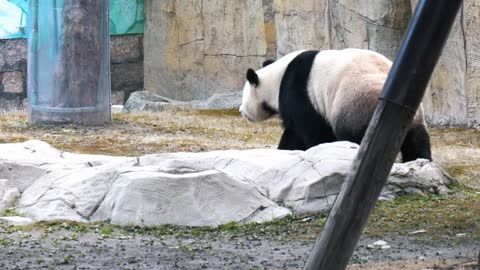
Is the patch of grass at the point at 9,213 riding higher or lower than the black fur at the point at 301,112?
lower

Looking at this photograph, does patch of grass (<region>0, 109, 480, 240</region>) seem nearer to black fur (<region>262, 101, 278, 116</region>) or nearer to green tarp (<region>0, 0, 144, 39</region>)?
black fur (<region>262, 101, 278, 116</region>)

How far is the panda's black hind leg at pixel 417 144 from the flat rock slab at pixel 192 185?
15.6 inches

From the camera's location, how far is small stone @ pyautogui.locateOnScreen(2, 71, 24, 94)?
1645cm

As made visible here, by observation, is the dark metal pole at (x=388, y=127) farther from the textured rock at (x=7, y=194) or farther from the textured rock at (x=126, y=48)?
the textured rock at (x=126, y=48)

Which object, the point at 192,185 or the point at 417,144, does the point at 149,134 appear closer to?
the point at 417,144

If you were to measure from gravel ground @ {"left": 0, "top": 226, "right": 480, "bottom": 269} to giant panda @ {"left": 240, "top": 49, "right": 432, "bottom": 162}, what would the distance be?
1.94 m

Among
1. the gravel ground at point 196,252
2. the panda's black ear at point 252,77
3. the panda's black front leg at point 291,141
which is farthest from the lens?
the panda's black ear at point 252,77

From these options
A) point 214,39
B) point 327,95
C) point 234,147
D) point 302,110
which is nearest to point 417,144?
point 327,95

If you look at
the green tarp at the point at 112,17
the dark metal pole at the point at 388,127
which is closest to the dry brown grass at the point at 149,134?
the green tarp at the point at 112,17

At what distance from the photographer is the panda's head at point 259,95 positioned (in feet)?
30.6

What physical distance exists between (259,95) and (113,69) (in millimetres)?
7897

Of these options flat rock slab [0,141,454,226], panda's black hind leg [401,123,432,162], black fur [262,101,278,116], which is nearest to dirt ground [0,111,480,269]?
flat rock slab [0,141,454,226]

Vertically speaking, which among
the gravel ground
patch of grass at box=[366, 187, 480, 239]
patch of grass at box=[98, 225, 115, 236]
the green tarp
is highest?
the green tarp

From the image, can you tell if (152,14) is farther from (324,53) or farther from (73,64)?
(324,53)
